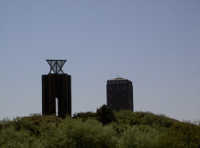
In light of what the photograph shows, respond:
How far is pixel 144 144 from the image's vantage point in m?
30.2

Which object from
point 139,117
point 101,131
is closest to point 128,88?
point 139,117

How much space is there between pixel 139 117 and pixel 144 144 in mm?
27283

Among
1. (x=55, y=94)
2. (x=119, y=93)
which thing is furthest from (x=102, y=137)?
(x=119, y=93)

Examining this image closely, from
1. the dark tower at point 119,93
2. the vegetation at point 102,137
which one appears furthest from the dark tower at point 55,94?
the dark tower at point 119,93

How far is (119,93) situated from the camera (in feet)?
563

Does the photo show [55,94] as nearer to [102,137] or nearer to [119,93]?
[102,137]

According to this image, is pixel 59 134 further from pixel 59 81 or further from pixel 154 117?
pixel 154 117

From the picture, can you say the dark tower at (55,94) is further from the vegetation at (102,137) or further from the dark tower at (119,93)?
the dark tower at (119,93)

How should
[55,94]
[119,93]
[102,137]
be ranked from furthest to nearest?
[119,93]
[55,94]
[102,137]

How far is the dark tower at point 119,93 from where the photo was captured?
171 metres

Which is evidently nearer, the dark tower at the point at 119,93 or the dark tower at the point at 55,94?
the dark tower at the point at 55,94

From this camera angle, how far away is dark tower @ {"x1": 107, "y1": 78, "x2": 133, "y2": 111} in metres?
171

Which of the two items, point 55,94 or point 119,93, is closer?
point 55,94

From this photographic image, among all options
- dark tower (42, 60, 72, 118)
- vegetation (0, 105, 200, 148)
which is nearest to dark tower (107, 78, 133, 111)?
dark tower (42, 60, 72, 118)
